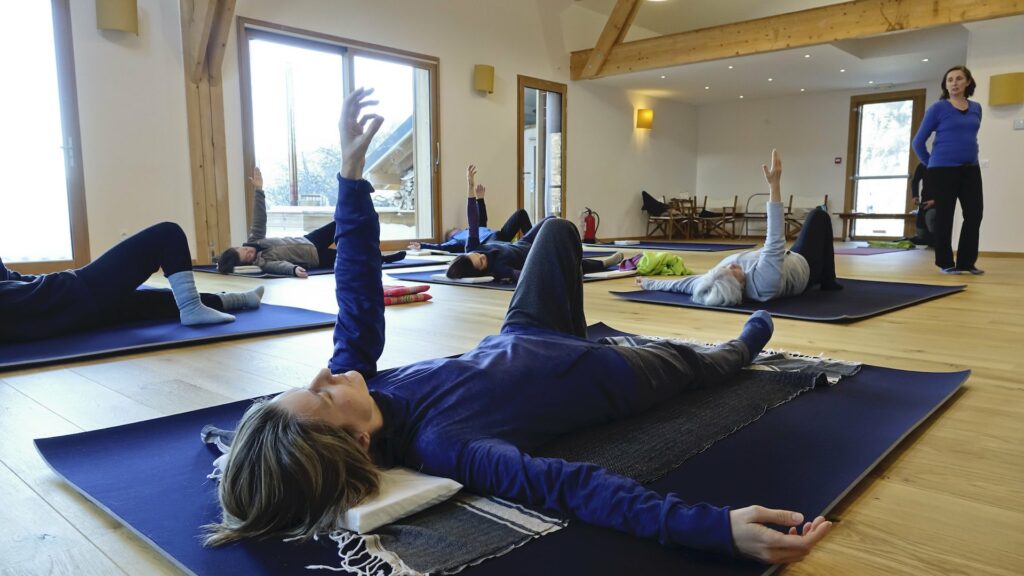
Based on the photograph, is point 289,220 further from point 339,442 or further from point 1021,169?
point 1021,169

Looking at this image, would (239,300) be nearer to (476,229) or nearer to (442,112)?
(476,229)

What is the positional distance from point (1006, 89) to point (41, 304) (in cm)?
820

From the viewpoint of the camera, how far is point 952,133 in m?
4.61

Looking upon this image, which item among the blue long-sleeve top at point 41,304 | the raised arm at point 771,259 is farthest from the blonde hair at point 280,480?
the raised arm at point 771,259

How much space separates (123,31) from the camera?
17.9 ft

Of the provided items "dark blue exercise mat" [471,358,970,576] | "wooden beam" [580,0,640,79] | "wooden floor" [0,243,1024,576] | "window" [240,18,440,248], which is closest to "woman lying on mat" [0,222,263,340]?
"wooden floor" [0,243,1024,576]

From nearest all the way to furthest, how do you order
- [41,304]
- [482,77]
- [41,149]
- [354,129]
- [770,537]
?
[770,537] < [354,129] < [41,304] < [41,149] < [482,77]

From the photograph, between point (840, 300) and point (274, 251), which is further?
point (274, 251)

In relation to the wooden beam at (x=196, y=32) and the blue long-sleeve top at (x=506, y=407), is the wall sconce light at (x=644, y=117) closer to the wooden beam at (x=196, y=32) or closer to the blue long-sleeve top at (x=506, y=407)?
the wooden beam at (x=196, y=32)

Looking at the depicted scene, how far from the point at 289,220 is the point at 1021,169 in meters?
7.54

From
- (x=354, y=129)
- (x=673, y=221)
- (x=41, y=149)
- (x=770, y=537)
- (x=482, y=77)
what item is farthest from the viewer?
(x=673, y=221)

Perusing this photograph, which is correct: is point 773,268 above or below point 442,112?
below

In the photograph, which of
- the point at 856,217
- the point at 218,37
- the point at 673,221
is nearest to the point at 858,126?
the point at 856,217

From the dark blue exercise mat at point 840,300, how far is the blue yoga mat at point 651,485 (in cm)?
121
